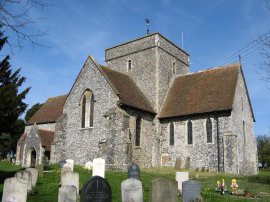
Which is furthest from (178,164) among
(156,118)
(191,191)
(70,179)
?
(191,191)

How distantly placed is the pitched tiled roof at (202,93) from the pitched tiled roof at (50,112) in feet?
37.1

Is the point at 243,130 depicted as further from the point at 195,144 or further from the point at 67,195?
the point at 67,195

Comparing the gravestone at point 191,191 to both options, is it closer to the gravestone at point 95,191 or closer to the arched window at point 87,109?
the gravestone at point 95,191

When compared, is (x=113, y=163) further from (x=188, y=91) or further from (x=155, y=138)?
(x=188, y=91)

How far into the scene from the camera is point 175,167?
965 inches

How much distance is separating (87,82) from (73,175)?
45.7ft

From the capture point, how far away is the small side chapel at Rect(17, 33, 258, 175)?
23516 mm

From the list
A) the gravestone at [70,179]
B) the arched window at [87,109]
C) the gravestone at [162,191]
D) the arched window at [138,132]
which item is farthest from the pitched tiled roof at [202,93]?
Answer: the gravestone at [162,191]

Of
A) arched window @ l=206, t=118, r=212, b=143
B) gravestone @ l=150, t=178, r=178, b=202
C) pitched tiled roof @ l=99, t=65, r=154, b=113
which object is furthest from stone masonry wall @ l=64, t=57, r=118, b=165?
gravestone @ l=150, t=178, r=178, b=202

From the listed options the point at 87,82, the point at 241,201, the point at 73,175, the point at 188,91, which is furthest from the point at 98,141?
the point at 241,201

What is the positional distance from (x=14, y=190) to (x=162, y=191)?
4460mm

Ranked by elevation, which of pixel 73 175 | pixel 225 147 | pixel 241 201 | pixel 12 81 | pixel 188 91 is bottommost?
pixel 241 201

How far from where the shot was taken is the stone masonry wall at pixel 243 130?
2467 cm

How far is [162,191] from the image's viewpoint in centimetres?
1031
